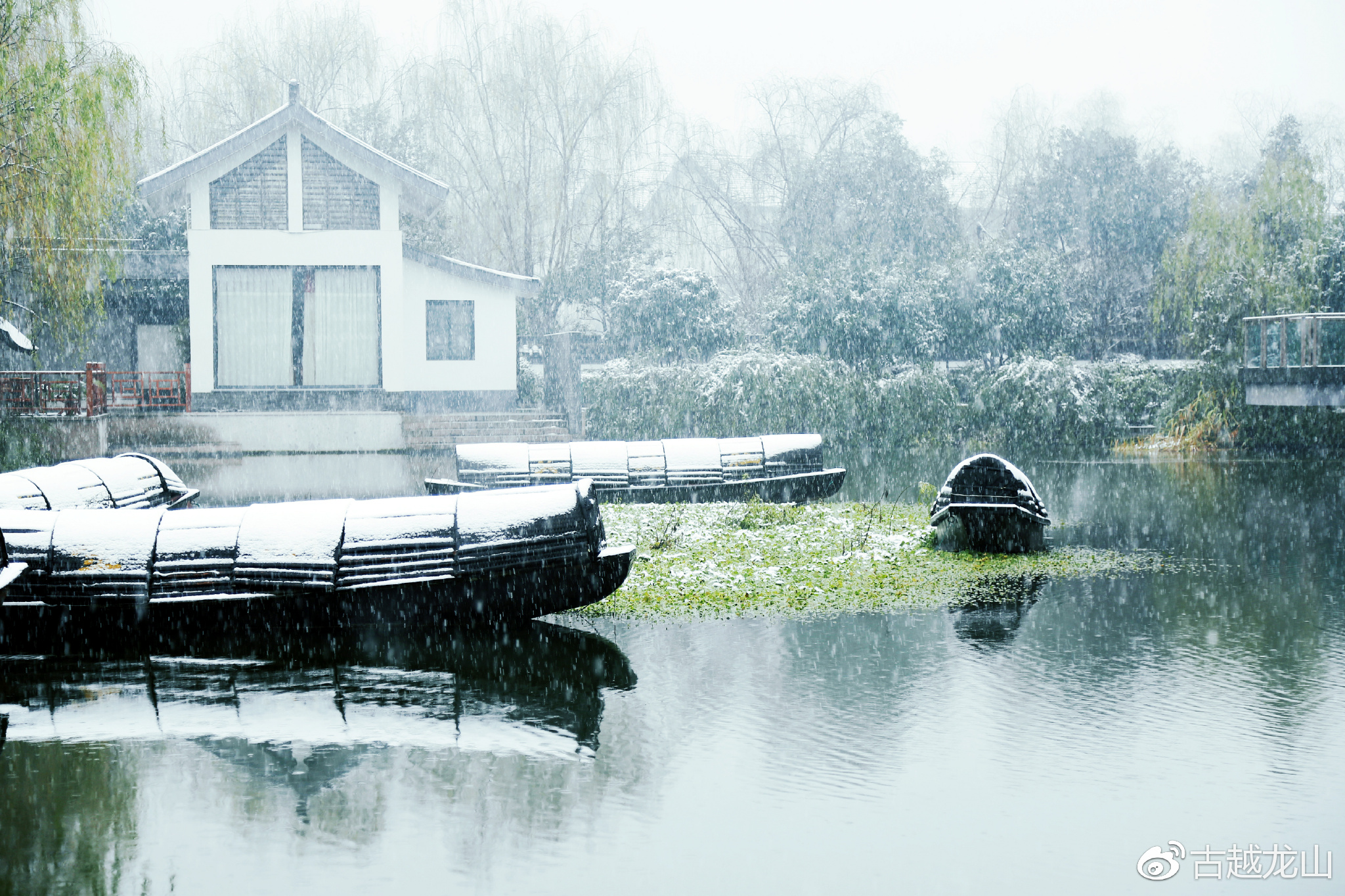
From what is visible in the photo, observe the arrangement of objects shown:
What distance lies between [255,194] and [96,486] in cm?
1760

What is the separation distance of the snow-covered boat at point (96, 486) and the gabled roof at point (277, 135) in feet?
50.0

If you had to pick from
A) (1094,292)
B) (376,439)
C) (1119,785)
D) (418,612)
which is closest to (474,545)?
(418,612)

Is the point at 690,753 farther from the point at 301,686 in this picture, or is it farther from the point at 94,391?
the point at 94,391

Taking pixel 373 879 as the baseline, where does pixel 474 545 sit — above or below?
above

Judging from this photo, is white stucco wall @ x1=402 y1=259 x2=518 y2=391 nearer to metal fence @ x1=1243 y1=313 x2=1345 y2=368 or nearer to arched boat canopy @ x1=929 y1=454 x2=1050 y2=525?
metal fence @ x1=1243 y1=313 x2=1345 y2=368

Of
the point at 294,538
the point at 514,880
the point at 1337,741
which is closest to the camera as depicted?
the point at 514,880

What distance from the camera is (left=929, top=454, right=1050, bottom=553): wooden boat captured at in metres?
13.4

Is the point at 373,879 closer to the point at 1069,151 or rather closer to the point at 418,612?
the point at 418,612

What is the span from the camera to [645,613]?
1073 cm

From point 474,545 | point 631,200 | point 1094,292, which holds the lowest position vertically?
point 474,545

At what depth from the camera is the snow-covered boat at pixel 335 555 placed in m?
9.03

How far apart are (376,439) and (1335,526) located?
62.0 feet

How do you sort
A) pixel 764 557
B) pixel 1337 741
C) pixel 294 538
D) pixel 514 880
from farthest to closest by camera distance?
pixel 764 557 → pixel 294 538 → pixel 1337 741 → pixel 514 880

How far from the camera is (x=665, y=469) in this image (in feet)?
57.8
